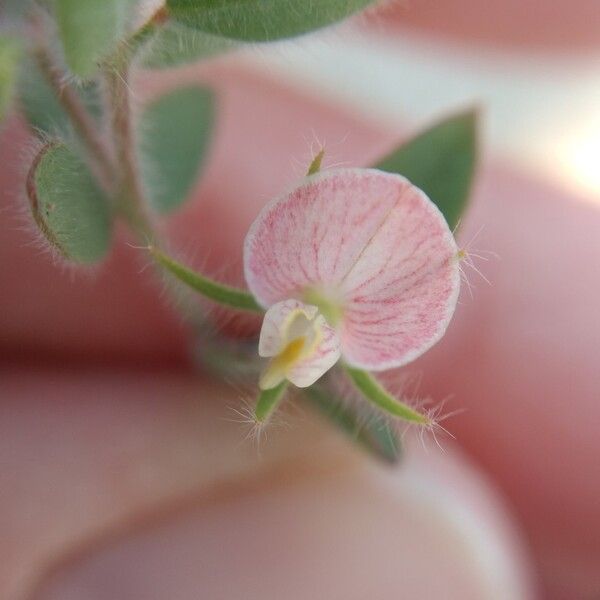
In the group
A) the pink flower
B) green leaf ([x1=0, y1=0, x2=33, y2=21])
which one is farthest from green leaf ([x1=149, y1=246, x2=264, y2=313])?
green leaf ([x1=0, y1=0, x2=33, y2=21])

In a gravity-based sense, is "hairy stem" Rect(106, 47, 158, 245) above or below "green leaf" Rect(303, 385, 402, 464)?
above

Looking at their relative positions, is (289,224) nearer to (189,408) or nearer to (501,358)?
(189,408)

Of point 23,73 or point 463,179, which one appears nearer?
point 23,73

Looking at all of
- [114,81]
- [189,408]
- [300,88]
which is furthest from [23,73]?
[300,88]

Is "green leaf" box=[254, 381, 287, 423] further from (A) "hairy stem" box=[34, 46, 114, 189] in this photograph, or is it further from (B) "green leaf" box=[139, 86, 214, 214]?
(B) "green leaf" box=[139, 86, 214, 214]

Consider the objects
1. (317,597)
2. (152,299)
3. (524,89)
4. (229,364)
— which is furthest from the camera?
(524,89)

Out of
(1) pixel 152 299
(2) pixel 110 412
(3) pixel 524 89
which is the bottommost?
(2) pixel 110 412

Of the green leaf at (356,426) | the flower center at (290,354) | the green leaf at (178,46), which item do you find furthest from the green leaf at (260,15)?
the green leaf at (356,426)

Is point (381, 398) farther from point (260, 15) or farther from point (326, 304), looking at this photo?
point (260, 15)
